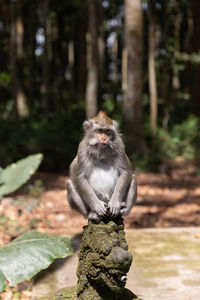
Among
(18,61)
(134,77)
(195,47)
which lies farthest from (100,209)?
(195,47)

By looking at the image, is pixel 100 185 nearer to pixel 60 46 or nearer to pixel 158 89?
pixel 158 89

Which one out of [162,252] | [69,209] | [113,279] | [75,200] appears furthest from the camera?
[69,209]

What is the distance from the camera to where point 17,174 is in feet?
19.7

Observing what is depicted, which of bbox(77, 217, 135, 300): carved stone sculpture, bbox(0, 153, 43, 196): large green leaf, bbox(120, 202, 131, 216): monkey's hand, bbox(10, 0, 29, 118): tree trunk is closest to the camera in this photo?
bbox(77, 217, 135, 300): carved stone sculpture

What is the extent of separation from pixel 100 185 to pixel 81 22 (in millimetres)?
20675

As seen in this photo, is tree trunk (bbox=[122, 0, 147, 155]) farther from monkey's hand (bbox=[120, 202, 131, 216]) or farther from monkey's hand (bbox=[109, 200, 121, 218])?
monkey's hand (bbox=[109, 200, 121, 218])

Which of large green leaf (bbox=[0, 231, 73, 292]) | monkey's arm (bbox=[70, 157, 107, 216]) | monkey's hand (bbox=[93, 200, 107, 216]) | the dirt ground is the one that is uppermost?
monkey's arm (bbox=[70, 157, 107, 216])

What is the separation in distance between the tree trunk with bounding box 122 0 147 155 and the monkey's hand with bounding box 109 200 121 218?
842 cm

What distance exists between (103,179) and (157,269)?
1.70 metres

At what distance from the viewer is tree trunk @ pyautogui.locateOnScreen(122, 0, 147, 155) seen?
11.1m

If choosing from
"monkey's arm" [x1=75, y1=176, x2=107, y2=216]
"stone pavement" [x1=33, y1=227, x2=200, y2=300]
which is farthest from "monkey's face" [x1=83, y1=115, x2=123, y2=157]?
"stone pavement" [x1=33, y1=227, x2=200, y2=300]

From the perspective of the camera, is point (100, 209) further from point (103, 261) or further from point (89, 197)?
point (103, 261)

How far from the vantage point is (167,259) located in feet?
16.3

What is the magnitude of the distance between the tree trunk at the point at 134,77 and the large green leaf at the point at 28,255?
26.5ft
